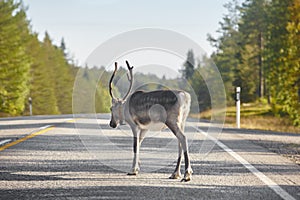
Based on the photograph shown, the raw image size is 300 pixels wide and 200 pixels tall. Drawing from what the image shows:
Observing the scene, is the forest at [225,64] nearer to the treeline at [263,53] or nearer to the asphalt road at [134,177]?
the treeline at [263,53]

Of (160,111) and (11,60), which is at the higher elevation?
(11,60)

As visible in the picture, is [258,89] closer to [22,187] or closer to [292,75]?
[292,75]

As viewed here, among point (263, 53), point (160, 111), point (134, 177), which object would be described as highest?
point (263, 53)

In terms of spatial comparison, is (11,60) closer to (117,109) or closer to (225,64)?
(225,64)

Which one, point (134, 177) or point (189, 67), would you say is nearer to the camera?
point (134, 177)

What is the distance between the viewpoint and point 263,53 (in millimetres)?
42719

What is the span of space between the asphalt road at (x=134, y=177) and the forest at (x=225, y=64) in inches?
39.8

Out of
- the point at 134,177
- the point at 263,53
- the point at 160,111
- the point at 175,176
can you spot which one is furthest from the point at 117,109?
the point at 263,53

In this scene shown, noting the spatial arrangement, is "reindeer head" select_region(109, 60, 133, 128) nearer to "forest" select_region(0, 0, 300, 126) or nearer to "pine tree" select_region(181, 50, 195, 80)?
"forest" select_region(0, 0, 300, 126)

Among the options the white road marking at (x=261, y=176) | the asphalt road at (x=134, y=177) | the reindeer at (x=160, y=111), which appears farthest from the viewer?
the reindeer at (x=160, y=111)

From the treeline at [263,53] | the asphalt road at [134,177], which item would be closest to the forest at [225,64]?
the treeline at [263,53]

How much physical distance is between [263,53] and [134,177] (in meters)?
38.0

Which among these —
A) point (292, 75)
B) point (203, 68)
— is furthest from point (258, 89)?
point (203, 68)

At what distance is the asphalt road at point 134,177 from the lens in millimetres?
5504
